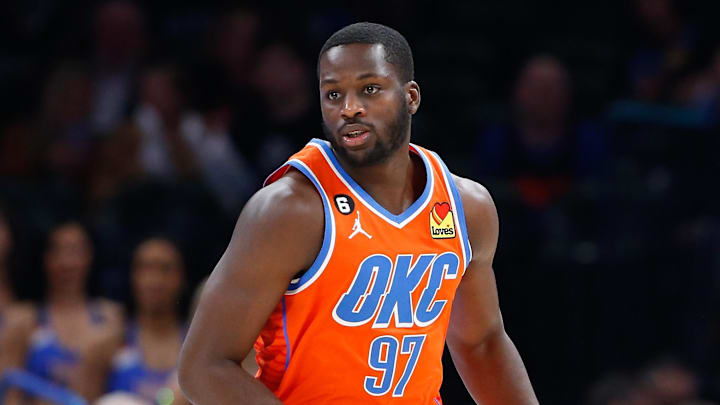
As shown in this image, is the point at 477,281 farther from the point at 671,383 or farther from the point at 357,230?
the point at 671,383

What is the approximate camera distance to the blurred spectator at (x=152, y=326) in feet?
22.3

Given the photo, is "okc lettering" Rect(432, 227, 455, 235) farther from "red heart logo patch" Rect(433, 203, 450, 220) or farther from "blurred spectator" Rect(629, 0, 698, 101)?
"blurred spectator" Rect(629, 0, 698, 101)

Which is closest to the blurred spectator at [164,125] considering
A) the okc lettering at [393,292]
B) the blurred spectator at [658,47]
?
the blurred spectator at [658,47]

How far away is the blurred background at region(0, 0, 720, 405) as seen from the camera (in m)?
6.32

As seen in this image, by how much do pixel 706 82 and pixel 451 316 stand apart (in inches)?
177

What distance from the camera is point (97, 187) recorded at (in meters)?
7.44

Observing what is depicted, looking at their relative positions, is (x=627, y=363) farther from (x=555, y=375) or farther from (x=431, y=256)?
(x=431, y=256)

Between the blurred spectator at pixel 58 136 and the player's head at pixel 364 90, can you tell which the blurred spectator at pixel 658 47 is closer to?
the blurred spectator at pixel 58 136

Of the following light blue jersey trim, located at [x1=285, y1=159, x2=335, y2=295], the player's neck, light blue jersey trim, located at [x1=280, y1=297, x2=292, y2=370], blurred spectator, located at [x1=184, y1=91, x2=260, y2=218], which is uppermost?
the player's neck

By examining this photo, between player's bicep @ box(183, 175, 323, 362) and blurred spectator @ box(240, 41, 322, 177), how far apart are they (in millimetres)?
4362

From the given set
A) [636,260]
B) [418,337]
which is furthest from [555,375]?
[418,337]

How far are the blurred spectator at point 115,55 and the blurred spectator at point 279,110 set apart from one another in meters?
0.90

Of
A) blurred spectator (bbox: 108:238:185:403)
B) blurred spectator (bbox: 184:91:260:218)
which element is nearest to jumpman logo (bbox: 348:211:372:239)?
blurred spectator (bbox: 108:238:185:403)

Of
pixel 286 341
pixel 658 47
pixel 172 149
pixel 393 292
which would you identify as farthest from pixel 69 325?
pixel 393 292
